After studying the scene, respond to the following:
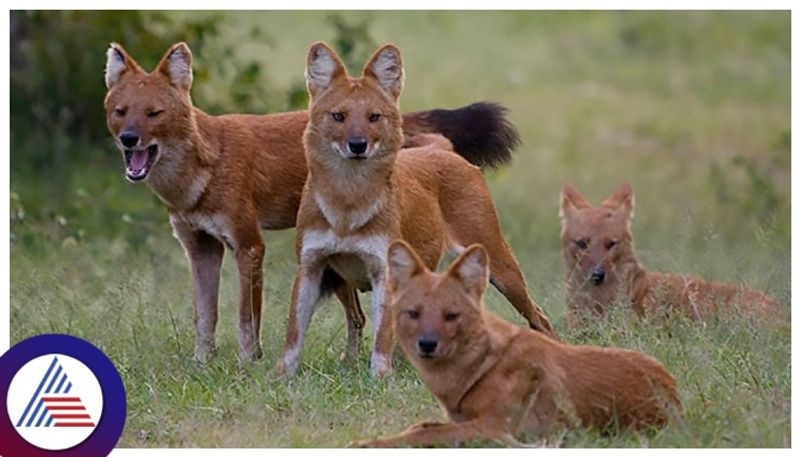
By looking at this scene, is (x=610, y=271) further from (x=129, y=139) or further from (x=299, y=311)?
(x=129, y=139)

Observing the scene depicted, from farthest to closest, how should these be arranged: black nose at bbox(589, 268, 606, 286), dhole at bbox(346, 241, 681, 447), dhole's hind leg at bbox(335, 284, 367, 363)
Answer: black nose at bbox(589, 268, 606, 286)
dhole's hind leg at bbox(335, 284, 367, 363)
dhole at bbox(346, 241, 681, 447)

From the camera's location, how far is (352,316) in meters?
8.30

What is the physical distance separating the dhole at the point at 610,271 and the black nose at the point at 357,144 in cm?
191

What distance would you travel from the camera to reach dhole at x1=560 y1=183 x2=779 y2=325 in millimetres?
8898

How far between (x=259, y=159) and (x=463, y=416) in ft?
7.89

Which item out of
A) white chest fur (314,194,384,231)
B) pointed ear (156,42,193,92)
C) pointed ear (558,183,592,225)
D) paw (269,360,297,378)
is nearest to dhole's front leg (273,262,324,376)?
paw (269,360,297,378)

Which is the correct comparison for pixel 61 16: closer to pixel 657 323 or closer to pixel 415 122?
pixel 415 122

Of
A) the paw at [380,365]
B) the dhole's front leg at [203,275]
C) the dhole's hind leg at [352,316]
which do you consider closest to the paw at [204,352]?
the dhole's front leg at [203,275]

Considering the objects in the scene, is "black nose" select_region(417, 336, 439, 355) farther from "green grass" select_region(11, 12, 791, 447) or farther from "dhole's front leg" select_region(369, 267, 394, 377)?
"dhole's front leg" select_region(369, 267, 394, 377)

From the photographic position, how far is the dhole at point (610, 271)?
350 inches

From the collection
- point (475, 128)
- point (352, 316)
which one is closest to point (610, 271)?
point (475, 128)

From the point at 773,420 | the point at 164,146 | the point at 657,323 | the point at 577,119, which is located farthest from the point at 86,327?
the point at 577,119

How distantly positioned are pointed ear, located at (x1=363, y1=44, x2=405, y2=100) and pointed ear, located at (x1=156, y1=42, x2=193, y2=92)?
3.15ft

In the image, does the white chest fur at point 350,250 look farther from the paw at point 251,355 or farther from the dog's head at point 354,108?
the paw at point 251,355
